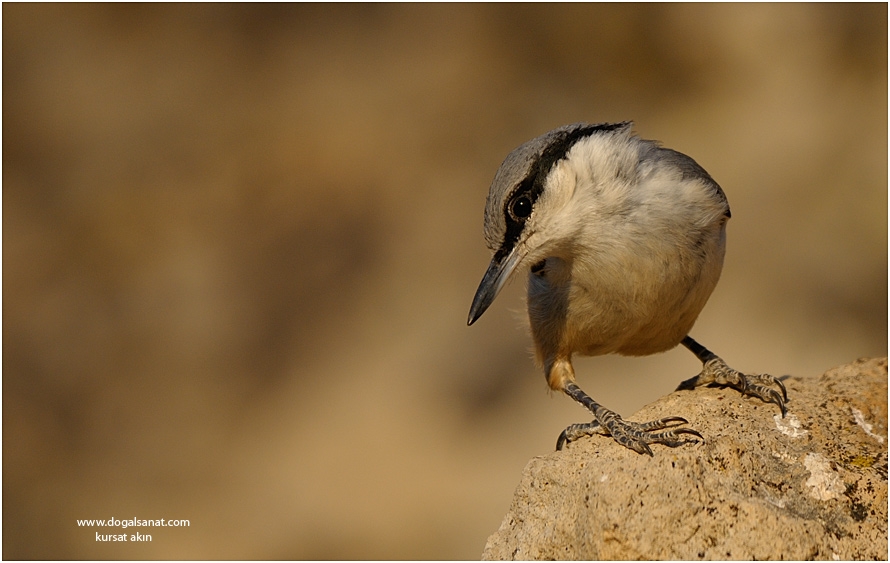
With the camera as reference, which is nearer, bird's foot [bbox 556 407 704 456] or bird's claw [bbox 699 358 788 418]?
bird's foot [bbox 556 407 704 456]

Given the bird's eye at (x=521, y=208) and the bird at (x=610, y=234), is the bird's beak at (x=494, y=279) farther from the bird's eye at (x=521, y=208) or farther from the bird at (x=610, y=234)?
the bird's eye at (x=521, y=208)

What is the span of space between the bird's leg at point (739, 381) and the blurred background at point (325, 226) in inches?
156

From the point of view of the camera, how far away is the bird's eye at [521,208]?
3277 mm

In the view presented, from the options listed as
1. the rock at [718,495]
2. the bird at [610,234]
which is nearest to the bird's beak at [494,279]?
the bird at [610,234]

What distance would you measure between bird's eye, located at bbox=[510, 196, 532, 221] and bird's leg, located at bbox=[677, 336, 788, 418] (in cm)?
121

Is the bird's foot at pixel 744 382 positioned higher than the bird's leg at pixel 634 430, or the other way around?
the bird's foot at pixel 744 382

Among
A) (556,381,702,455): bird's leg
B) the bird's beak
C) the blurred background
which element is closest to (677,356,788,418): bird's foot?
(556,381,702,455): bird's leg

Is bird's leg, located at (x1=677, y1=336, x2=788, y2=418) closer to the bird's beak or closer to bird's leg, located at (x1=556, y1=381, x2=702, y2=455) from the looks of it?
bird's leg, located at (x1=556, y1=381, x2=702, y2=455)

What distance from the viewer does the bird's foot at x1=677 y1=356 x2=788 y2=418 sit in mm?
3449

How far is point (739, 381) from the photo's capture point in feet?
12.0

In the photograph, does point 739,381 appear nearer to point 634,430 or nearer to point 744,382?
point 744,382

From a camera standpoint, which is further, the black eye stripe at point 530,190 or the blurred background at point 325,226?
the blurred background at point 325,226

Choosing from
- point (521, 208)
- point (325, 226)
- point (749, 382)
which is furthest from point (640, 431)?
point (325, 226)

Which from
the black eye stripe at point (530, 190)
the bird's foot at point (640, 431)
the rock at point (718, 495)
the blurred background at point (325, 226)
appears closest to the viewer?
the rock at point (718, 495)
